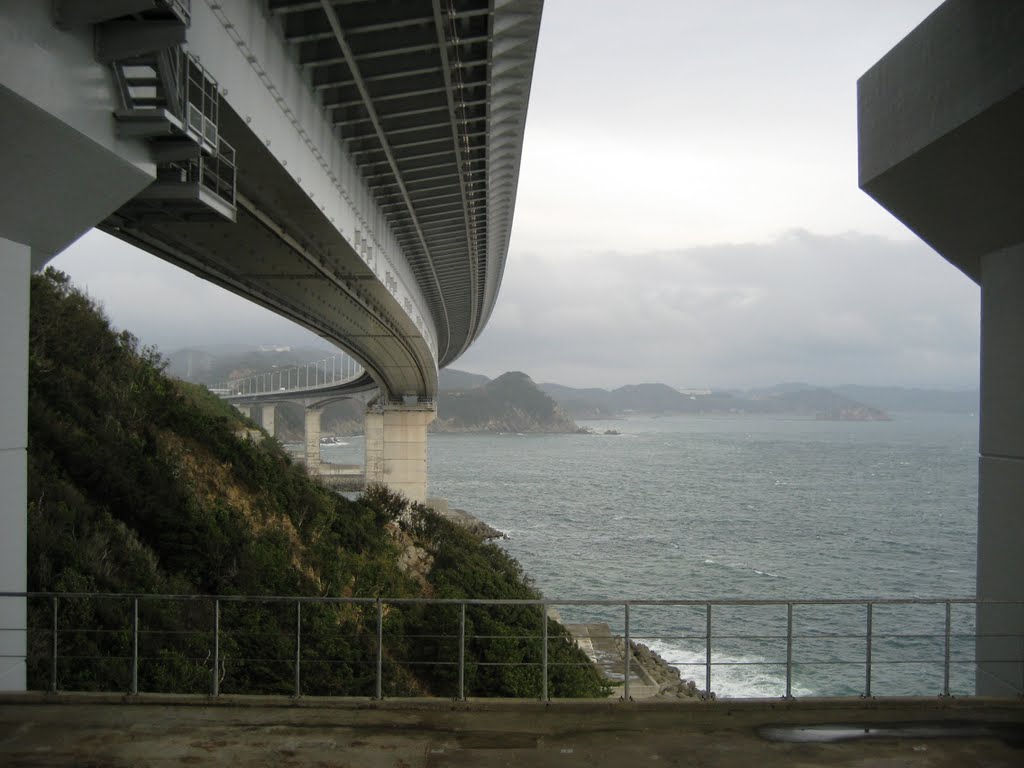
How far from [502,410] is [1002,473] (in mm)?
158510

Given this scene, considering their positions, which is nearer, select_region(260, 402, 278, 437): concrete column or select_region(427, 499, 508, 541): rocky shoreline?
select_region(427, 499, 508, 541): rocky shoreline

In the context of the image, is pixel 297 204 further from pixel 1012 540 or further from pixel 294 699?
pixel 1012 540

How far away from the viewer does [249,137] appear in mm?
7191

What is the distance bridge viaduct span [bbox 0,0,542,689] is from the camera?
4.99 metres

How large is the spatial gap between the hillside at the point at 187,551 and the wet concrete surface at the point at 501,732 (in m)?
1.14

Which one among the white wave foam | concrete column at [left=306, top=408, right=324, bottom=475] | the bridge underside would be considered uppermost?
the bridge underside

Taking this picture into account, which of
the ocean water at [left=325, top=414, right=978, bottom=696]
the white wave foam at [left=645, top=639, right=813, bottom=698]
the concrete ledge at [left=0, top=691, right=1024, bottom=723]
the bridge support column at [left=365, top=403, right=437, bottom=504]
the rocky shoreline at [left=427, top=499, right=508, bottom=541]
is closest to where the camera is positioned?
the concrete ledge at [left=0, top=691, right=1024, bottom=723]

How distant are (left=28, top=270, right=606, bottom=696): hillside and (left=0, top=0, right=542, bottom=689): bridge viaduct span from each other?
2345 mm

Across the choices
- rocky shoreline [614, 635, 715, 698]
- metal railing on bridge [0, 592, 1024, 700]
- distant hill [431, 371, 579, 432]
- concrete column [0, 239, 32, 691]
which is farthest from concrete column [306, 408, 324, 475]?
distant hill [431, 371, 579, 432]

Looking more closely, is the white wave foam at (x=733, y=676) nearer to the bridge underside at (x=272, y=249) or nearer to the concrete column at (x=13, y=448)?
the bridge underside at (x=272, y=249)

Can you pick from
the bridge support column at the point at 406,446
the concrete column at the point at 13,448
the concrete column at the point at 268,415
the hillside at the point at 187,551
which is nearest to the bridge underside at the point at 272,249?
the concrete column at the point at 13,448

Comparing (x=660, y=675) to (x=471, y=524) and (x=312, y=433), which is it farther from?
(x=312, y=433)

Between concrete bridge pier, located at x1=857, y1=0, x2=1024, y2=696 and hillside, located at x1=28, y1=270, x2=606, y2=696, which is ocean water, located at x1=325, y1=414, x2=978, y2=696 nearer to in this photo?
concrete bridge pier, located at x1=857, y1=0, x2=1024, y2=696

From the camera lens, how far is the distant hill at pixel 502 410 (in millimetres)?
162125
